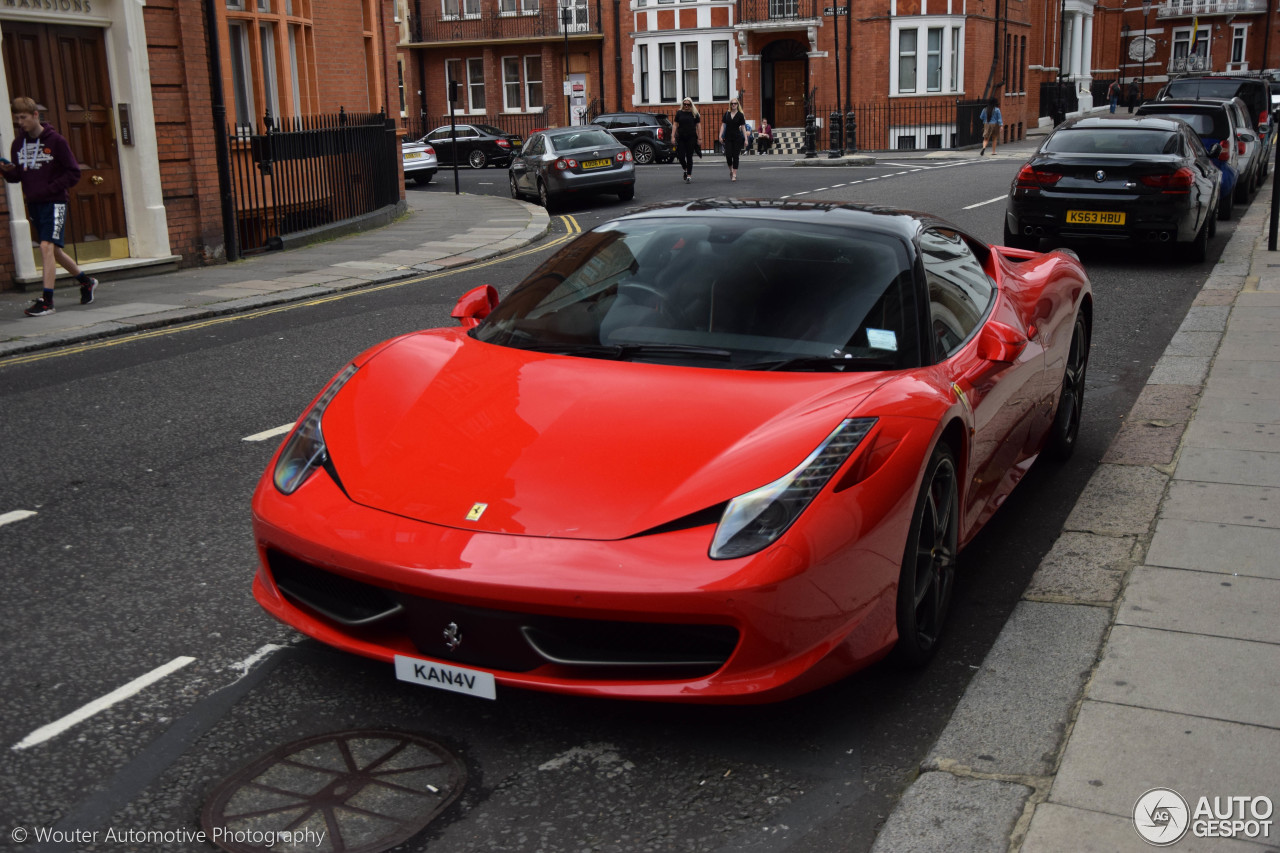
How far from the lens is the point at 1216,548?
4.55 m

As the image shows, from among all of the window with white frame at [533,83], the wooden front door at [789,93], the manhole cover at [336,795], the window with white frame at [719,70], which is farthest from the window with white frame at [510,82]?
the manhole cover at [336,795]

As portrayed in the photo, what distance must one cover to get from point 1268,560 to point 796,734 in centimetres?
212

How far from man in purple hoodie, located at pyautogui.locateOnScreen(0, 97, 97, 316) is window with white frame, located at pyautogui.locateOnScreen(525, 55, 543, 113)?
41.8m

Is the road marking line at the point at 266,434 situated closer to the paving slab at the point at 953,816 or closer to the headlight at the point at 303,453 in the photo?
the headlight at the point at 303,453

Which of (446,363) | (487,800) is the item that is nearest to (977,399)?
(446,363)

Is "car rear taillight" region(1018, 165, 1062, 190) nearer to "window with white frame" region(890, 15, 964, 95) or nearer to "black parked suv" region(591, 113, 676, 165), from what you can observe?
"black parked suv" region(591, 113, 676, 165)

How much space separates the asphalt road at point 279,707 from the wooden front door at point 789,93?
43.1 m

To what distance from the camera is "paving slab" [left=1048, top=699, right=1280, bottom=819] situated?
2.93 meters

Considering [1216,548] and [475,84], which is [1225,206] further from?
[475,84]

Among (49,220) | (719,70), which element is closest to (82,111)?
(49,220)

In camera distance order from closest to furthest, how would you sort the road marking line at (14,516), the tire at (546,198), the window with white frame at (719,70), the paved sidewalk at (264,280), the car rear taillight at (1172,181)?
the road marking line at (14,516) < the paved sidewalk at (264,280) < the car rear taillight at (1172,181) < the tire at (546,198) < the window with white frame at (719,70)

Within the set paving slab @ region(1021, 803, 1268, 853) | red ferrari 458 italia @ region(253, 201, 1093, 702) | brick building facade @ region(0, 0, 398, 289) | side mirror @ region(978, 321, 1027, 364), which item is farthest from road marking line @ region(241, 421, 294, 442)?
brick building facade @ region(0, 0, 398, 289)

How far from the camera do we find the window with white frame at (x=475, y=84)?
173 ft

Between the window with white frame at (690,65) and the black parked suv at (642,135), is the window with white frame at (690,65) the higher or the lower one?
the higher one
